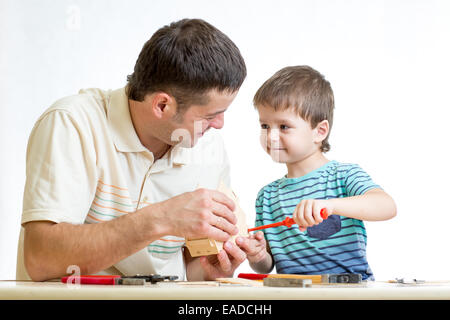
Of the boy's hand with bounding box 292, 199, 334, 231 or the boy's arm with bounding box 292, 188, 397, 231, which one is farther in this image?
the boy's arm with bounding box 292, 188, 397, 231

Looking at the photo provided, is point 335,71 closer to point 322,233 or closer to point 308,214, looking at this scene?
point 322,233

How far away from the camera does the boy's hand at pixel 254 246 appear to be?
49.7 inches

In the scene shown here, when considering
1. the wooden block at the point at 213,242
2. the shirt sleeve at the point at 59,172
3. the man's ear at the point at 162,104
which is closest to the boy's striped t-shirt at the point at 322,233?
the wooden block at the point at 213,242

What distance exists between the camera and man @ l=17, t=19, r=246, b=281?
3.62 feet

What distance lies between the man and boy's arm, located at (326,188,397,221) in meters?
0.27

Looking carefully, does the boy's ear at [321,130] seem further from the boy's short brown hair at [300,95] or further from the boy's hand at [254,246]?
the boy's hand at [254,246]

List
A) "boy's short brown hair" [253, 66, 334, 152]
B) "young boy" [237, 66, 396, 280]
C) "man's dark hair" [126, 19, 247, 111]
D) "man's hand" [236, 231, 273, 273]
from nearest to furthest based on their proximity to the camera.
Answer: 1. "man's hand" [236, 231, 273, 273]
2. "man's dark hair" [126, 19, 247, 111]
3. "young boy" [237, 66, 396, 280]
4. "boy's short brown hair" [253, 66, 334, 152]

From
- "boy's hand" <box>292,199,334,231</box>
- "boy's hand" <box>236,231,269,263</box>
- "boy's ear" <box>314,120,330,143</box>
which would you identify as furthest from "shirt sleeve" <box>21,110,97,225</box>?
"boy's ear" <box>314,120,330,143</box>

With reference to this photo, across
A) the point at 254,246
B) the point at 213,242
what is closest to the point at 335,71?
the point at 254,246

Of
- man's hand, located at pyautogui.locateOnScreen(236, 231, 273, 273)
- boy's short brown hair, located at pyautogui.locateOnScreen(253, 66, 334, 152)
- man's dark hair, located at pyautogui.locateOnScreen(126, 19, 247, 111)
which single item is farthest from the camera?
boy's short brown hair, located at pyautogui.locateOnScreen(253, 66, 334, 152)

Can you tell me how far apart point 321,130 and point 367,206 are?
423 mm

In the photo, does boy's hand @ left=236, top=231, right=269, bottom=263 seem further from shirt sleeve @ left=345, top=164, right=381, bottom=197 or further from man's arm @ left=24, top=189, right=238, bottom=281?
shirt sleeve @ left=345, top=164, right=381, bottom=197

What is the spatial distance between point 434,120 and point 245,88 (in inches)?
36.2

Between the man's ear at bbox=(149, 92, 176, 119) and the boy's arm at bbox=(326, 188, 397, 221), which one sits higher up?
the man's ear at bbox=(149, 92, 176, 119)
